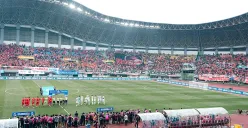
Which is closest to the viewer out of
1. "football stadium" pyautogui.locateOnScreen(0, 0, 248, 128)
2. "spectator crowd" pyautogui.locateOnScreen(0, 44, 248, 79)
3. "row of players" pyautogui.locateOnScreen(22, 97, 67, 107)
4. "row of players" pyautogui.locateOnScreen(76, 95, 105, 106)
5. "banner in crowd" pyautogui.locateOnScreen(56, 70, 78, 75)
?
"row of players" pyautogui.locateOnScreen(22, 97, 67, 107)

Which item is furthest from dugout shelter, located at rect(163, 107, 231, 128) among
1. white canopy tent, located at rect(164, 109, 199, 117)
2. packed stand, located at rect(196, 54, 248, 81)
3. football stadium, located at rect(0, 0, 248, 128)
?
packed stand, located at rect(196, 54, 248, 81)

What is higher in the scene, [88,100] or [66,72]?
[66,72]

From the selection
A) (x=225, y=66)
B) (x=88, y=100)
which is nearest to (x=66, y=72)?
(x=88, y=100)

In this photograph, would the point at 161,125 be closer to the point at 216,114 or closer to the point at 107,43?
the point at 216,114

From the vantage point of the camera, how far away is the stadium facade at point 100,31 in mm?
73688

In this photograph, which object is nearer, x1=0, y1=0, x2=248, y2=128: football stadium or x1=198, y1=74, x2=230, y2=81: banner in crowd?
x1=0, y1=0, x2=248, y2=128: football stadium

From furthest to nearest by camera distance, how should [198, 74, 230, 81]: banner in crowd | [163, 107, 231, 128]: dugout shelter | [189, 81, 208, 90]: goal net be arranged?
1. [198, 74, 230, 81]: banner in crowd
2. [189, 81, 208, 90]: goal net
3. [163, 107, 231, 128]: dugout shelter

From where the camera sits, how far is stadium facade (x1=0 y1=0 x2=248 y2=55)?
73688mm

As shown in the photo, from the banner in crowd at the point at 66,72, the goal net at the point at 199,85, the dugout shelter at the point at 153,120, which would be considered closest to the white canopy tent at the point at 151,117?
the dugout shelter at the point at 153,120

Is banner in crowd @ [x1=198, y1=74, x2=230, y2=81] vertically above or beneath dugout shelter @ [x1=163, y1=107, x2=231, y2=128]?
above

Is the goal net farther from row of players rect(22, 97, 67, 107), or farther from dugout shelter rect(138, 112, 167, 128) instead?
dugout shelter rect(138, 112, 167, 128)

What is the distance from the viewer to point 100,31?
90.1m

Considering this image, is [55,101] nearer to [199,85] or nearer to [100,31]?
[199,85]

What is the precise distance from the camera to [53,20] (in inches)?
3093
